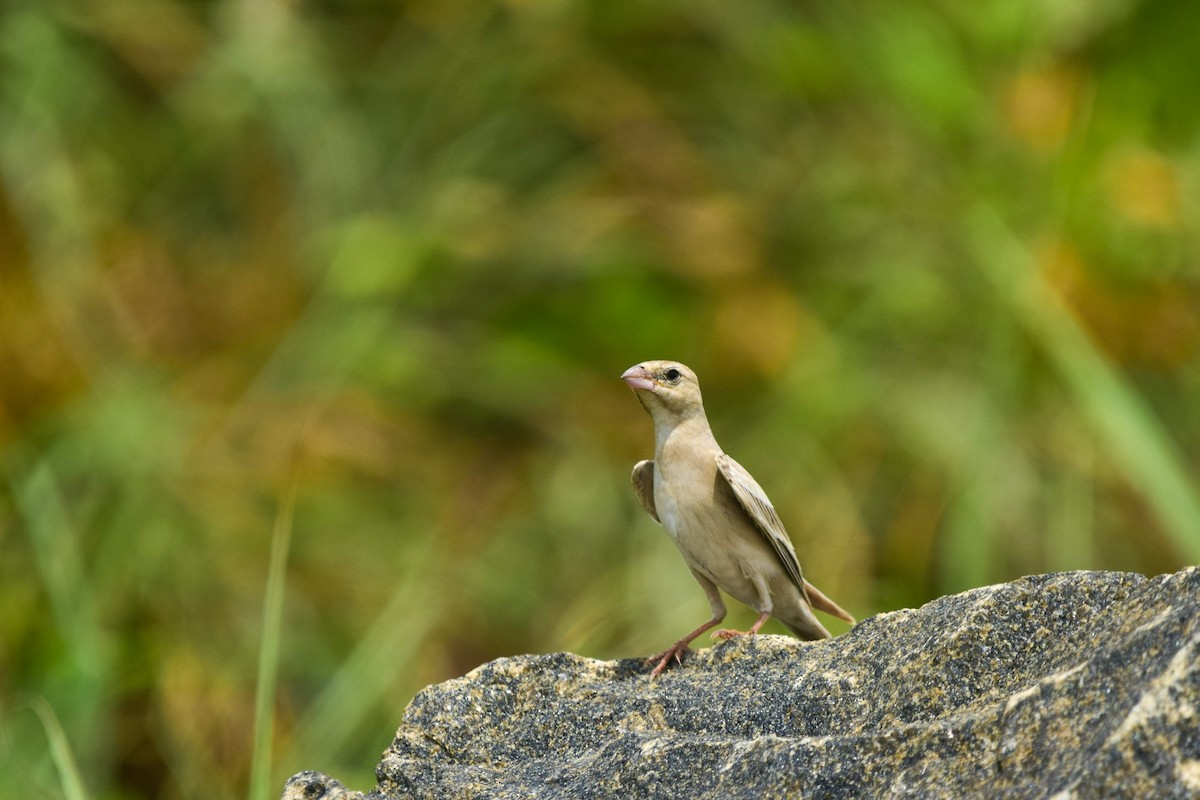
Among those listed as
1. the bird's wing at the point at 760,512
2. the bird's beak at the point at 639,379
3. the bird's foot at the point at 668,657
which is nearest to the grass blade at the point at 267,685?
the bird's foot at the point at 668,657

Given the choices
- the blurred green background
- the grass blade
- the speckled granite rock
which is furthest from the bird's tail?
the blurred green background

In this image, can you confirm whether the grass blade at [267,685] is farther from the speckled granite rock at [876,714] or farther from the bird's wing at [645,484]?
the bird's wing at [645,484]

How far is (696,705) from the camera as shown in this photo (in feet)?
10.3

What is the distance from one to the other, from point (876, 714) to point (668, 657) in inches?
39.9

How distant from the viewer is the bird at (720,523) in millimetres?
4238

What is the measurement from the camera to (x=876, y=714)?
279 centimetres

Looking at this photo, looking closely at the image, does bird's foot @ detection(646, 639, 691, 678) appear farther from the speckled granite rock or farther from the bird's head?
the bird's head

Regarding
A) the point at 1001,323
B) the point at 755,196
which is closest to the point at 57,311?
the point at 755,196

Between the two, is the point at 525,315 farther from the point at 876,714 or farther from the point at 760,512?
the point at 876,714

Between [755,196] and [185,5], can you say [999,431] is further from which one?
[185,5]

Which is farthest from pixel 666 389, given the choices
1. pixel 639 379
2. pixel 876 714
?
pixel 876 714

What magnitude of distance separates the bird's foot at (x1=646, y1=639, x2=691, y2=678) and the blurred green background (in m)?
2.38

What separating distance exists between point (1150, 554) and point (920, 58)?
121 inches

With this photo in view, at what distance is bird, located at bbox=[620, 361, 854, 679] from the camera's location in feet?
13.9
